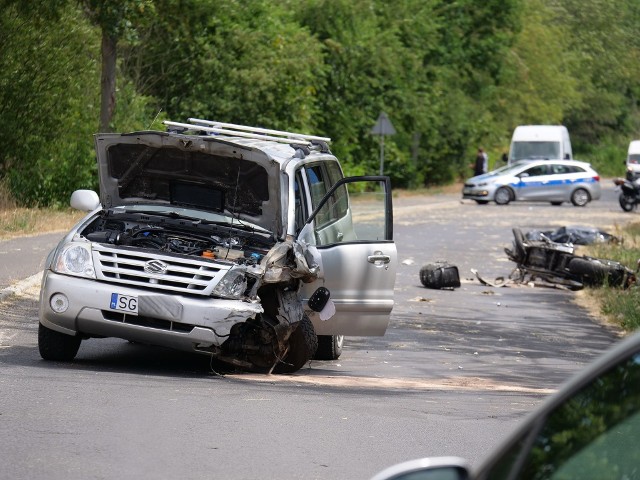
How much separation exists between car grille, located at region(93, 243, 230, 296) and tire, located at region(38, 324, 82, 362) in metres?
0.69

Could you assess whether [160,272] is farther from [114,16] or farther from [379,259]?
[114,16]

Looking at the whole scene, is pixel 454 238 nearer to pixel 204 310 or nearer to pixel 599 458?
pixel 204 310

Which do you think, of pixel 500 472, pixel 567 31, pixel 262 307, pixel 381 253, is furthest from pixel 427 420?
pixel 567 31

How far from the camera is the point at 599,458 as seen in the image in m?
2.75

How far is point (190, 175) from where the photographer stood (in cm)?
1104

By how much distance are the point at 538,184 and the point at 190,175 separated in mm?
36677

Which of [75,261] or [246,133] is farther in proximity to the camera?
[246,133]

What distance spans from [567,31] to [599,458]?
267ft

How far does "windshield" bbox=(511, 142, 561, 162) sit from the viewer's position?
5325cm

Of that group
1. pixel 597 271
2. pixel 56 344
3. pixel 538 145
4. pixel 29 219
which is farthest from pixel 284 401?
pixel 538 145

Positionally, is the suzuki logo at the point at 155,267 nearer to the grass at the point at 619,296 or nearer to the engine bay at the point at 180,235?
the engine bay at the point at 180,235

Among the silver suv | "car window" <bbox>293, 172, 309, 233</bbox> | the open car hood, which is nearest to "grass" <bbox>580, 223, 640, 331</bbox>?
the silver suv

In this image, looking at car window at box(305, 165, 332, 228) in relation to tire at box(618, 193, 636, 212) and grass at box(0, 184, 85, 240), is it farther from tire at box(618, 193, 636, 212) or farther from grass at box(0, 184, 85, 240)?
tire at box(618, 193, 636, 212)

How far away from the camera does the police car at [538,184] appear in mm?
46188
